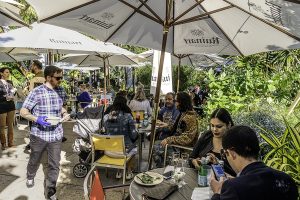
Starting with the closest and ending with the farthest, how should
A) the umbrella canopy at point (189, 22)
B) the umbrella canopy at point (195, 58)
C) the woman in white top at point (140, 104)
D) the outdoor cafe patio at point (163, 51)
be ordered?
the outdoor cafe patio at point (163, 51) → the umbrella canopy at point (189, 22) → the woman in white top at point (140, 104) → the umbrella canopy at point (195, 58)

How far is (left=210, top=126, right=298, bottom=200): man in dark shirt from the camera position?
192 cm

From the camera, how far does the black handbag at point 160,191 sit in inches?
108

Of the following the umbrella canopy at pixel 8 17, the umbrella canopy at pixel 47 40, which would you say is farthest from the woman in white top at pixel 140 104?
the umbrella canopy at pixel 8 17

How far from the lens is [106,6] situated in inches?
168

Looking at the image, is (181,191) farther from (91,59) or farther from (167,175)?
(91,59)

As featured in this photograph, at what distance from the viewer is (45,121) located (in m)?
4.26

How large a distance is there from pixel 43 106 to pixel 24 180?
1.89 metres

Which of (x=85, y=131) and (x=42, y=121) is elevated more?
(x=42, y=121)

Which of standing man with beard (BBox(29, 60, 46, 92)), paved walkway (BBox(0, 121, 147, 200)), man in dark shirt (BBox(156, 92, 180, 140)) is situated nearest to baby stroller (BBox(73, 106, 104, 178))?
paved walkway (BBox(0, 121, 147, 200))

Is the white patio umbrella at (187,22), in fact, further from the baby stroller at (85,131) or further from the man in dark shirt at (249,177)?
the man in dark shirt at (249,177)

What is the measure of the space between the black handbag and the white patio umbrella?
4.47ft

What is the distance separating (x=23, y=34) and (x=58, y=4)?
3005 millimetres

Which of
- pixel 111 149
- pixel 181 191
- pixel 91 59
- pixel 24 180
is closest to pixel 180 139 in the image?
pixel 111 149

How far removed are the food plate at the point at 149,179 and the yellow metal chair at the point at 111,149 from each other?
4.82 ft
